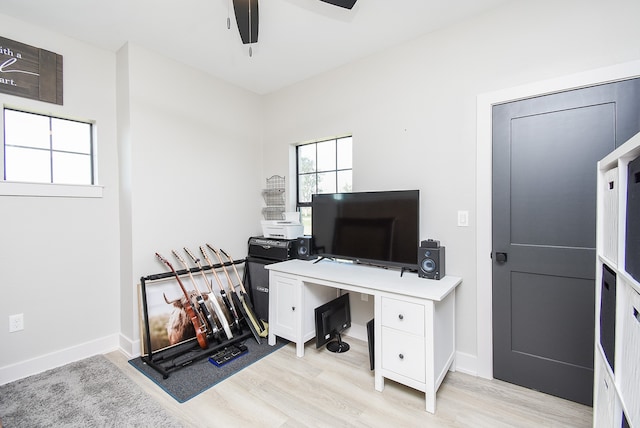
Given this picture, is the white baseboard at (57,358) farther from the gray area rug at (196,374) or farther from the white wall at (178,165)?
the gray area rug at (196,374)

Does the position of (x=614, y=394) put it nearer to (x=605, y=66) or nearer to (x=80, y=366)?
(x=605, y=66)

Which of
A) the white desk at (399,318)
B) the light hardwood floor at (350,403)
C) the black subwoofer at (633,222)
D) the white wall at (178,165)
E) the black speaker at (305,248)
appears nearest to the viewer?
the black subwoofer at (633,222)

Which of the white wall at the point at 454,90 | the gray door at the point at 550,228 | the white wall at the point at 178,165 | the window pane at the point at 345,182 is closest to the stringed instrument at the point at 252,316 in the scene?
the white wall at the point at 178,165

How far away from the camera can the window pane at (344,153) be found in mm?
2969

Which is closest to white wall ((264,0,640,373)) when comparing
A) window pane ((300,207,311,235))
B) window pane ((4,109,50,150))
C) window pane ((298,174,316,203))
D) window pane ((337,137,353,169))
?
window pane ((337,137,353,169))

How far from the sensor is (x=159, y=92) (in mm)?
2658

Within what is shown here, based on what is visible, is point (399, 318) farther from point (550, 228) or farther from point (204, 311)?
point (204, 311)

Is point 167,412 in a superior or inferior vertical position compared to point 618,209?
inferior

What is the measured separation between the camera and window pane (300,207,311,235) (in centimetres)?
336

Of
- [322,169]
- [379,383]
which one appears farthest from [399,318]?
[322,169]

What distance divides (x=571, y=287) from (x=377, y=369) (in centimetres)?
135

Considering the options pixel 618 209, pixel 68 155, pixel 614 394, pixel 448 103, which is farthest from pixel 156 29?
pixel 614 394

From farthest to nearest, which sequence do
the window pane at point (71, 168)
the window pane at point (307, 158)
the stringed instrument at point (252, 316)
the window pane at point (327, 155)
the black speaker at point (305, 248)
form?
the window pane at point (307, 158), the window pane at point (327, 155), the black speaker at point (305, 248), the stringed instrument at point (252, 316), the window pane at point (71, 168)

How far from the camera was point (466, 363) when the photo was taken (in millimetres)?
2188
